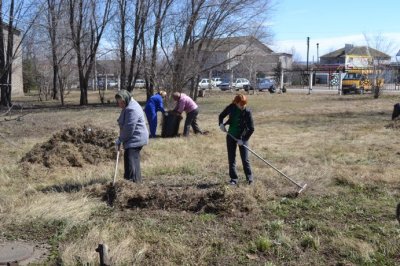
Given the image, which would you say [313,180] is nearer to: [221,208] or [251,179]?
[251,179]

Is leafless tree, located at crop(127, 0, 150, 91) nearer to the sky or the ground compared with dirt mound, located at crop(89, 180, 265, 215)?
nearer to the sky

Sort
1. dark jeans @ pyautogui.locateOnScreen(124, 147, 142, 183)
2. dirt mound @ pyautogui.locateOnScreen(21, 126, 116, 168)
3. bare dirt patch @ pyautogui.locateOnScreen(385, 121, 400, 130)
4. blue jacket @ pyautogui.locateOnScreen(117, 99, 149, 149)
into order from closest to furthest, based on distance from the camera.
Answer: blue jacket @ pyautogui.locateOnScreen(117, 99, 149, 149) → dark jeans @ pyautogui.locateOnScreen(124, 147, 142, 183) → dirt mound @ pyautogui.locateOnScreen(21, 126, 116, 168) → bare dirt patch @ pyautogui.locateOnScreen(385, 121, 400, 130)

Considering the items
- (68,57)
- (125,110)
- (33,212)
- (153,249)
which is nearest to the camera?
(153,249)

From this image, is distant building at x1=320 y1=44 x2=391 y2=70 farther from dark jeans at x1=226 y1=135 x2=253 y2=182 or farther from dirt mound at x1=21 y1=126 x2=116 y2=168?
dark jeans at x1=226 y1=135 x2=253 y2=182

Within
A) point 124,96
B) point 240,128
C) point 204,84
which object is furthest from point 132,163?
point 204,84

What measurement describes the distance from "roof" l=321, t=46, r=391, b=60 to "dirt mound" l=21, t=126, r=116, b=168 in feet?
111

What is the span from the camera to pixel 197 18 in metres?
30.3

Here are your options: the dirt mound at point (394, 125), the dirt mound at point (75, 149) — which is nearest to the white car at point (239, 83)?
the dirt mound at point (394, 125)

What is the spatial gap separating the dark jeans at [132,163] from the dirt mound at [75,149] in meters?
2.11

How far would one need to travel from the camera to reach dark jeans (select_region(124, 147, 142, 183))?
7.57 metres

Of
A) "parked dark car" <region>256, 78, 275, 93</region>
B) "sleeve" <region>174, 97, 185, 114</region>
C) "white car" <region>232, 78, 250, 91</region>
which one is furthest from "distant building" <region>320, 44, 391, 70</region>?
"sleeve" <region>174, 97, 185, 114</region>

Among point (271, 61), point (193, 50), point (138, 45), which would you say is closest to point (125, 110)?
point (193, 50)

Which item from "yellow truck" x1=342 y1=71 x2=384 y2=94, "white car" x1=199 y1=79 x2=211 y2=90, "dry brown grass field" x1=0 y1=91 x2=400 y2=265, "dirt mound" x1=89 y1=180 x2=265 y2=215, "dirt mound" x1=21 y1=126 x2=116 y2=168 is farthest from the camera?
"white car" x1=199 y1=79 x2=211 y2=90

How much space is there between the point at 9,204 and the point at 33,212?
24.4 inches
